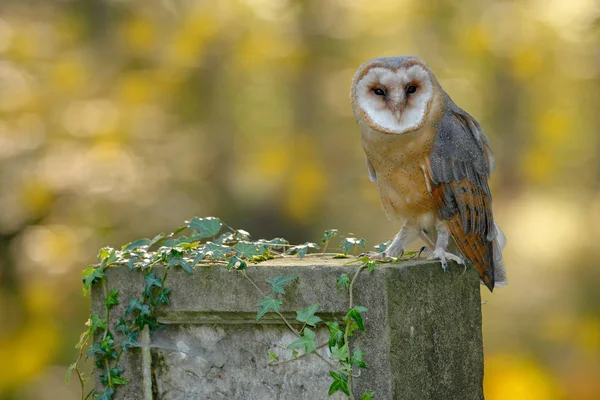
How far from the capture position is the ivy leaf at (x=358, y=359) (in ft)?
8.74

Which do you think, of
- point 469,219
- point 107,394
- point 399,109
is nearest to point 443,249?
point 469,219

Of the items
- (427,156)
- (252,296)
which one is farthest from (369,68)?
(252,296)

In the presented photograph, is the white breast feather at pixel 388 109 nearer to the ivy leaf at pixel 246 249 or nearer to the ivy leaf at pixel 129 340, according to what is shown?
the ivy leaf at pixel 246 249

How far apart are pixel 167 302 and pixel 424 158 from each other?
3.96ft

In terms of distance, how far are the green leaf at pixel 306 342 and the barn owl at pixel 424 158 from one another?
73 cm

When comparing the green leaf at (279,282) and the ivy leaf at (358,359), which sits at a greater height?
the green leaf at (279,282)

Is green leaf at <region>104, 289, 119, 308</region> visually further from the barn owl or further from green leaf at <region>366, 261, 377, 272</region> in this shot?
the barn owl

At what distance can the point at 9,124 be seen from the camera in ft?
30.0

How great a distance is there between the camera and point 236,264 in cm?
289

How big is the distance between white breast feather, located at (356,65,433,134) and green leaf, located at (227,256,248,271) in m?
0.86

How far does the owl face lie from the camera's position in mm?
3332

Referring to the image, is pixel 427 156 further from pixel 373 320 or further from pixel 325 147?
pixel 325 147

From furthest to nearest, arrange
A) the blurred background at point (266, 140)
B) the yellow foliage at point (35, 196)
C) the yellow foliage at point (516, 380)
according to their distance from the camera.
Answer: the yellow foliage at point (516, 380) → the blurred background at point (266, 140) → the yellow foliage at point (35, 196)

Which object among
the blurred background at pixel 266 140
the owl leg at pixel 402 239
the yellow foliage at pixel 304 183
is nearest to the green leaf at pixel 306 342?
the owl leg at pixel 402 239
